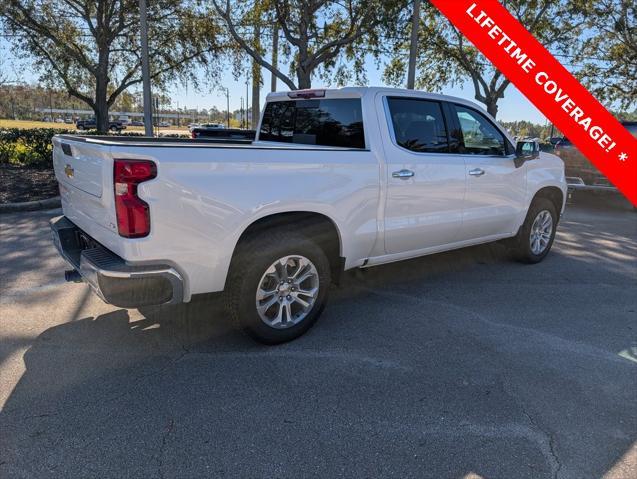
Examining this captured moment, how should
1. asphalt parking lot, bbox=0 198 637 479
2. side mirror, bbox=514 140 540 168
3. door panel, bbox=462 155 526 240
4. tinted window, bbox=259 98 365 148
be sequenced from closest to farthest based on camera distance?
asphalt parking lot, bbox=0 198 637 479 < tinted window, bbox=259 98 365 148 < door panel, bbox=462 155 526 240 < side mirror, bbox=514 140 540 168

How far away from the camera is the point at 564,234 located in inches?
299

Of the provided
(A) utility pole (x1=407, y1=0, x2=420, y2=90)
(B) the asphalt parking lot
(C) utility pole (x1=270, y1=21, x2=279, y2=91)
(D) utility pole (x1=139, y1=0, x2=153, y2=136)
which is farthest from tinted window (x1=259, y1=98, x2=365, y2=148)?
(C) utility pole (x1=270, y1=21, x2=279, y2=91)

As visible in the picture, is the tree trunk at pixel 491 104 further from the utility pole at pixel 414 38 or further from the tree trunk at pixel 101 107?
the tree trunk at pixel 101 107

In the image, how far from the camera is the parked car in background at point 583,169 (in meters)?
9.98

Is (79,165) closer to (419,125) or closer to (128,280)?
(128,280)

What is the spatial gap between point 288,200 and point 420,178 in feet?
4.60

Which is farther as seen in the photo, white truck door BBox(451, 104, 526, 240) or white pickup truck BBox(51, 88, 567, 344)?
white truck door BBox(451, 104, 526, 240)

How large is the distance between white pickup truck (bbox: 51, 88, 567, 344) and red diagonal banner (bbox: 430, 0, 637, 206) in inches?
29.8

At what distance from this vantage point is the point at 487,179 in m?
4.73

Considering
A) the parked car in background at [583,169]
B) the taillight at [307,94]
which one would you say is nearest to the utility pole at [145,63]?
the taillight at [307,94]

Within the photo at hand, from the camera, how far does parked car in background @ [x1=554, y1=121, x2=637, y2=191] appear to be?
998 centimetres

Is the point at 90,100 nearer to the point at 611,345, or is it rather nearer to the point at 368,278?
the point at 368,278

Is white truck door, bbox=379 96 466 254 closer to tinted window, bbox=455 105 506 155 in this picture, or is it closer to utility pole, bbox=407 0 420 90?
tinted window, bbox=455 105 506 155

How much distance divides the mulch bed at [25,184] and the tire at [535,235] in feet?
25.7
